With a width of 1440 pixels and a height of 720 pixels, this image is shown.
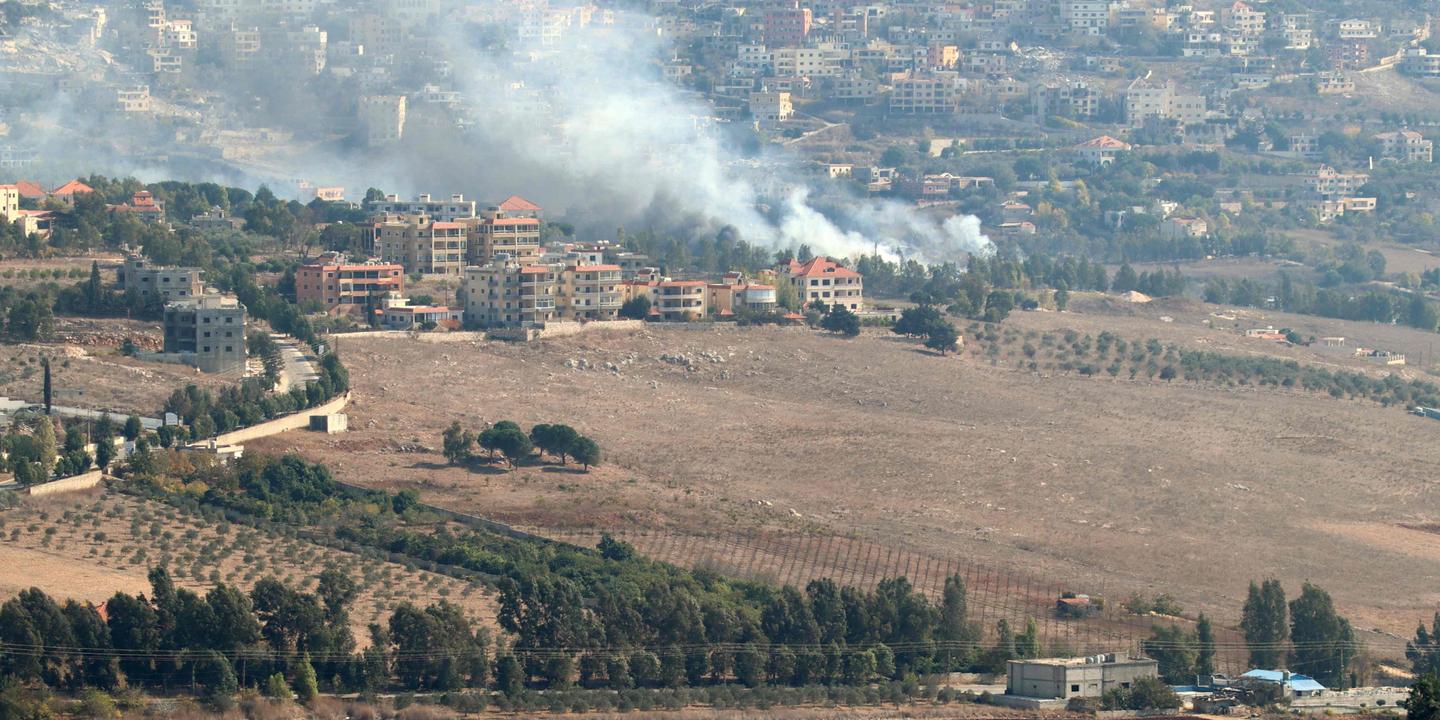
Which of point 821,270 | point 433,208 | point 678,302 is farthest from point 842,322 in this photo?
point 433,208

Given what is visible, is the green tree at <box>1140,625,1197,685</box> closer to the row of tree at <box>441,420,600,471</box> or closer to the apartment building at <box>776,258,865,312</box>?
the row of tree at <box>441,420,600,471</box>

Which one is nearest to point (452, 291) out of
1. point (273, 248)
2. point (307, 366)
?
point (273, 248)

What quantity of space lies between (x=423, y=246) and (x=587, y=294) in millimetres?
5601

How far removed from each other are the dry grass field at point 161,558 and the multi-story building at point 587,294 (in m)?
21.6

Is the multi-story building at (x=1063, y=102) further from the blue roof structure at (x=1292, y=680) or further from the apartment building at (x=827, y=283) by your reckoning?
the blue roof structure at (x=1292, y=680)

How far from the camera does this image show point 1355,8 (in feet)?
452

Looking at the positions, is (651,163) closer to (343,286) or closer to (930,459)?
(343,286)

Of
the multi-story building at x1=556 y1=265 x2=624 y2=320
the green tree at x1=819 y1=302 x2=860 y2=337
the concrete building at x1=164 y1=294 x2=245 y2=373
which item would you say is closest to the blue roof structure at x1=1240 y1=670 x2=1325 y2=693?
the concrete building at x1=164 y1=294 x2=245 y2=373

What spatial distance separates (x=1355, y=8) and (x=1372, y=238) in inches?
1417

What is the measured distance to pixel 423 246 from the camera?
7862cm

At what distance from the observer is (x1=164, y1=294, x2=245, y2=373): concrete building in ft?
212

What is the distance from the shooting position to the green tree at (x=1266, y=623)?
4903 centimetres

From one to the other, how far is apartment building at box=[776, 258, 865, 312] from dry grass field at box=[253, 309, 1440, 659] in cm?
338

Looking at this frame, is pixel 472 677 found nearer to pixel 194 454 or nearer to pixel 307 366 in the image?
pixel 194 454
